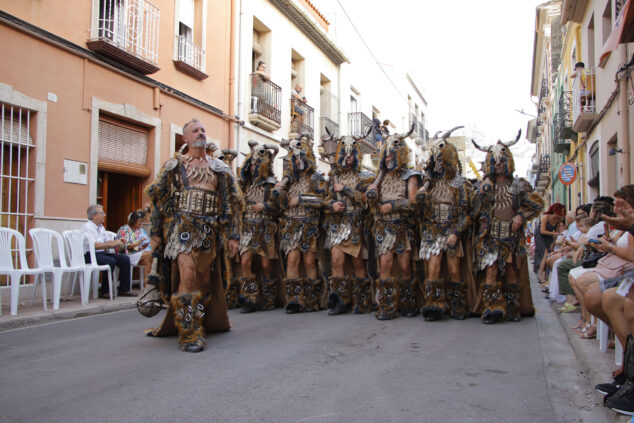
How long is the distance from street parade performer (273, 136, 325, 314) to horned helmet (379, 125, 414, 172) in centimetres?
96

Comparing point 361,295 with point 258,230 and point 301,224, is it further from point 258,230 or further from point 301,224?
point 258,230

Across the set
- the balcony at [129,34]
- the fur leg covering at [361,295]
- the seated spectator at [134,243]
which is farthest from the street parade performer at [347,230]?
the balcony at [129,34]

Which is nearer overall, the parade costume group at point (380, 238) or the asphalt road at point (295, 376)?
the asphalt road at point (295, 376)

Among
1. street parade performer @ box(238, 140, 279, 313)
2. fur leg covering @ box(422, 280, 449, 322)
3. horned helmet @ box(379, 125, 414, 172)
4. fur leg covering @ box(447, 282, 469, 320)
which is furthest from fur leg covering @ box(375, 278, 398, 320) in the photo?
street parade performer @ box(238, 140, 279, 313)

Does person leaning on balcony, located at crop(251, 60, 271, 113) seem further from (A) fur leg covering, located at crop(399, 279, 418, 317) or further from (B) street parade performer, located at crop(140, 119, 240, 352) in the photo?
(B) street parade performer, located at crop(140, 119, 240, 352)

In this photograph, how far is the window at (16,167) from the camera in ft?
30.9

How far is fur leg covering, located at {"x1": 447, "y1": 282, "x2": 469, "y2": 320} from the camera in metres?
7.48

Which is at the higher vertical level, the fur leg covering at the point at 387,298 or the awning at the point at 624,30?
the awning at the point at 624,30

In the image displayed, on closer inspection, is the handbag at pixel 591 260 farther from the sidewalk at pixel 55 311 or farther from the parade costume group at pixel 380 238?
the sidewalk at pixel 55 311

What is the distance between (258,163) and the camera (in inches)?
322

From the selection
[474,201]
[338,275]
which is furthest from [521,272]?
[338,275]

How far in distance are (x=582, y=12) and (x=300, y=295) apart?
12720mm

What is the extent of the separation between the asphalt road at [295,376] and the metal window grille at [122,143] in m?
5.82

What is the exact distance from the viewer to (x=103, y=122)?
11.8 m
